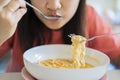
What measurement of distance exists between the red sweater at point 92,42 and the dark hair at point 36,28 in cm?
4

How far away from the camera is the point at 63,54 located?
1.05 metres

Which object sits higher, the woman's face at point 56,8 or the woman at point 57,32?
the woman's face at point 56,8

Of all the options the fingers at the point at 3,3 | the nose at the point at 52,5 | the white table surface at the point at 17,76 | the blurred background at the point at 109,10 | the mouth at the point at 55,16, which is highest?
the fingers at the point at 3,3

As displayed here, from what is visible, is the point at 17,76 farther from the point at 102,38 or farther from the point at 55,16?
the point at 102,38

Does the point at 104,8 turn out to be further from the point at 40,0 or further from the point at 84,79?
the point at 84,79

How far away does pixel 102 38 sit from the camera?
1239 mm

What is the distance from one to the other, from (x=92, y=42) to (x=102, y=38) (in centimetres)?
6

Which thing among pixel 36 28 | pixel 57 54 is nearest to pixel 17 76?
pixel 57 54

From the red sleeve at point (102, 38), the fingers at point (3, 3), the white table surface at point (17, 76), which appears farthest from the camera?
the red sleeve at point (102, 38)

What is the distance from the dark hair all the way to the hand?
0.33 meters

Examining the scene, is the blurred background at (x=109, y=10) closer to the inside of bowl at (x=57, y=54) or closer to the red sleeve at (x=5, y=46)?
the red sleeve at (x=5, y=46)

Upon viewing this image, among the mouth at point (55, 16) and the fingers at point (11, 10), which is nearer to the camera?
the fingers at point (11, 10)

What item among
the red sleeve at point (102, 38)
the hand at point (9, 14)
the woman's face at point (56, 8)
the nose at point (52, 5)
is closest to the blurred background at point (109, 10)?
the red sleeve at point (102, 38)

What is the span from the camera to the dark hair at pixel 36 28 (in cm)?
121
